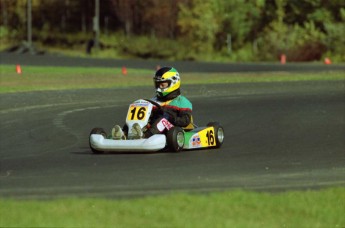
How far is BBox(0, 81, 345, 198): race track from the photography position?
11602 millimetres

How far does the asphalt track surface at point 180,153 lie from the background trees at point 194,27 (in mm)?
32132

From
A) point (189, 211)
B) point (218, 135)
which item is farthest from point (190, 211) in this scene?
point (218, 135)

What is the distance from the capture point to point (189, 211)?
359 inches

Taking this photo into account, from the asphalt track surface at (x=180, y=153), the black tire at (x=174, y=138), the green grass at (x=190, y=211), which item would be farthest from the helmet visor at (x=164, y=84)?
the green grass at (x=190, y=211)

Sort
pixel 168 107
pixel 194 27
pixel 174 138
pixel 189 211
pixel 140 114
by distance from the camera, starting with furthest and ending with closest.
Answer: pixel 194 27, pixel 168 107, pixel 140 114, pixel 174 138, pixel 189 211

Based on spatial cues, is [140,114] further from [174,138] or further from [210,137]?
[210,137]

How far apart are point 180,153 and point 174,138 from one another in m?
0.28

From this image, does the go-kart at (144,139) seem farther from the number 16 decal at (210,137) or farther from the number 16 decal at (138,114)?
the number 16 decal at (210,137)

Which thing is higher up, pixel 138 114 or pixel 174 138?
pixel 138 114

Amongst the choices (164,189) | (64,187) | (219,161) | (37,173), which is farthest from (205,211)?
(219,161)

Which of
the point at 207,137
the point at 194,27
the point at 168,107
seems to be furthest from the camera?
the point at 194,27

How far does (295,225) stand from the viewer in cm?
863

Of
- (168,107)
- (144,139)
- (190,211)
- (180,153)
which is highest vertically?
(190,211)

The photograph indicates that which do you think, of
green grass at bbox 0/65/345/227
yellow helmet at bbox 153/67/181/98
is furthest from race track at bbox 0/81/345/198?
yellow helmet at bbox 153/67/181/98
